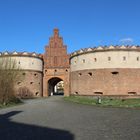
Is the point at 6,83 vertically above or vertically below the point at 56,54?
below

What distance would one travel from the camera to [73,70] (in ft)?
144

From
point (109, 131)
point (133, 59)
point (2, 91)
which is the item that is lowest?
point (109, 131)

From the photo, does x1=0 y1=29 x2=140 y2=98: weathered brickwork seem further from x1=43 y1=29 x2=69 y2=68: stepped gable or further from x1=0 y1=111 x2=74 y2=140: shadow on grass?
x1=0 y1=111 x2=74 y2=140: shadow on grass

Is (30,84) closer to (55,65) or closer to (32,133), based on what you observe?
(55,65)

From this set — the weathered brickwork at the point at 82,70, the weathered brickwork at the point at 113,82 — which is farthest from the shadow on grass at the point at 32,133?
the weathered brickwork at the point at 82,70

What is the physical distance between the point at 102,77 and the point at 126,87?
3.58 m

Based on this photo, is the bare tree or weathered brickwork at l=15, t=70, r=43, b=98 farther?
weathered brickwork at l=15, t=70, r=43, b=98

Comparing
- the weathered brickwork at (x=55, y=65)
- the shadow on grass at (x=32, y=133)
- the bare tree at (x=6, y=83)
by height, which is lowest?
the shadow on grass at (x=32, y=133)

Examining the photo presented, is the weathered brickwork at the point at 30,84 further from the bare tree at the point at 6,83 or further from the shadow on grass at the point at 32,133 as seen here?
the shadow on grass at the point at 32,133

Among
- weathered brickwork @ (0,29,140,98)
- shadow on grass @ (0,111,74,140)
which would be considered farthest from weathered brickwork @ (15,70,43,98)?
shadow on grass @ (0,111,74,140)

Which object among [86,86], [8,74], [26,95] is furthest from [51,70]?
[8,74]

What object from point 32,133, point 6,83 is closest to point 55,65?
point 6,83

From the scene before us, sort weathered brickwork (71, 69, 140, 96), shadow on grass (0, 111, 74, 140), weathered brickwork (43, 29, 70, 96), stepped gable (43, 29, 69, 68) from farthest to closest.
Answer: stepped gable (43, 29, 69, 68) → weathered brickwork (43, 29, 70, 96) → weathered brickwork (71, 69, 140, 96) → shadow on grass (0, 111, 74, 140)

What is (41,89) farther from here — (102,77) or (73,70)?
(102,77)
